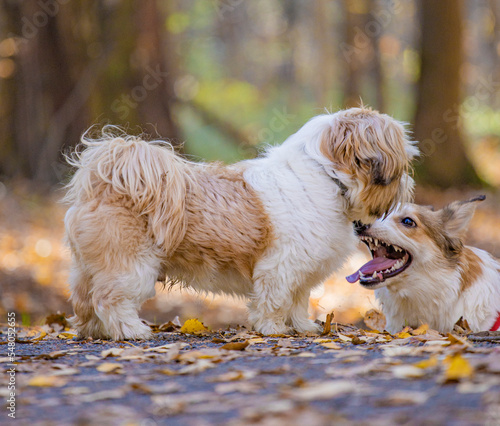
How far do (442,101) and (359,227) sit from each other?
9.62 m

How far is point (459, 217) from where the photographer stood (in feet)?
18.3

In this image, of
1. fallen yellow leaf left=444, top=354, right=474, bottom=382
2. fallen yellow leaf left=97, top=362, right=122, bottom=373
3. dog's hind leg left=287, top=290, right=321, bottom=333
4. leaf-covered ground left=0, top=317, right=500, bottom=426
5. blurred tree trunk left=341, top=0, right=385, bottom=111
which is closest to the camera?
leaf-covered ground left=0, top=317, right=500, bottom=426

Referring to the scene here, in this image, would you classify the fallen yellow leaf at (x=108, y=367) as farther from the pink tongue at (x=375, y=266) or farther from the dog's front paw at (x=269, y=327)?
the pink tongue at (x=375, y=266)

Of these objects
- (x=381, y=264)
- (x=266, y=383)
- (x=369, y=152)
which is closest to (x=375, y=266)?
(x=381, y=264)

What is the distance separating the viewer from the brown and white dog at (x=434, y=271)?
5543mm

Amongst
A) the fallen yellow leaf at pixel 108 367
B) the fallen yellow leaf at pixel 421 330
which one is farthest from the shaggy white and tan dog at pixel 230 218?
the fallen yellow leaf at pixel 108 367

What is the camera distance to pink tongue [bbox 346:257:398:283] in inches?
219

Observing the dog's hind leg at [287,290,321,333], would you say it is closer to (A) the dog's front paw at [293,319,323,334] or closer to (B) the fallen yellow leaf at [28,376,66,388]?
(A) the dog's front paw at [293,319,323,334]

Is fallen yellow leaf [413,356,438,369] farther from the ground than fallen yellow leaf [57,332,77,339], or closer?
farther from the ground

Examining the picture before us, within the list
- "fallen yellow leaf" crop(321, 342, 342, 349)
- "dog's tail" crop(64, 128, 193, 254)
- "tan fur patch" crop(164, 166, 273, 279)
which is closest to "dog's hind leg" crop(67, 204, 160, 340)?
"dog's tail" crop(64, 128, 193, 254)

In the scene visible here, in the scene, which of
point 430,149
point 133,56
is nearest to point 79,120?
point 133,56

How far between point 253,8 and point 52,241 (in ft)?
118

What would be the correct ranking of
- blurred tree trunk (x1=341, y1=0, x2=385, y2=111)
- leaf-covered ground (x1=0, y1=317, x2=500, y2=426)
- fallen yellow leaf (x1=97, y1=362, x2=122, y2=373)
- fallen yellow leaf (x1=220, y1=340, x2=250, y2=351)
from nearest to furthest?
leaf-covered ground (x1=0, y1=317, x2=500, y2=426)
fallen yellow leaf (x1=97, y1=362, x2=122, y2=373)
fallen yellow leaf (x1=220, y1=340, x2=250, y2=351)
blurred tree trunk (x1=341, y1=0, x2=385, y2=111)

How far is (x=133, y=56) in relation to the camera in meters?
14.3
